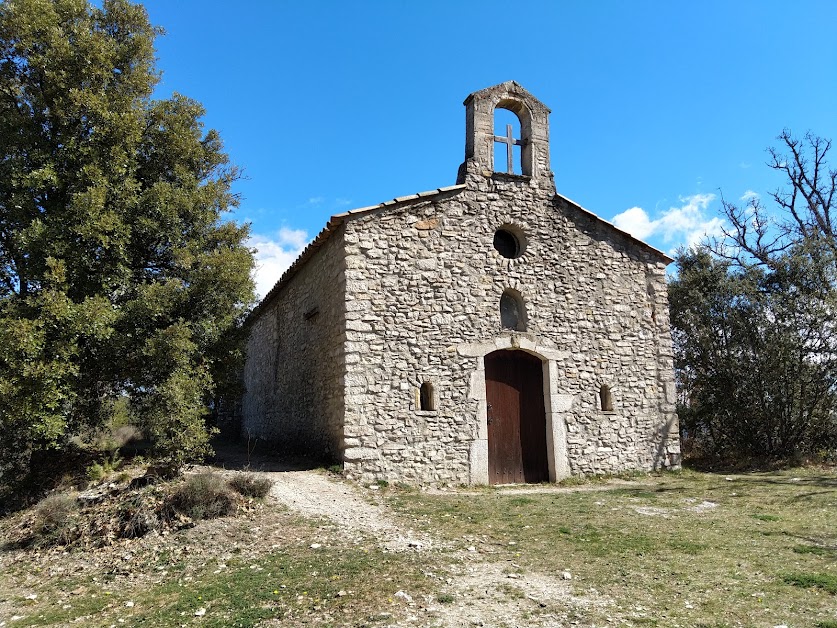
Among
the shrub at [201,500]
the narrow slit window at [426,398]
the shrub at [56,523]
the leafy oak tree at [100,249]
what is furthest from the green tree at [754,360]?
the shrub at [56,523]

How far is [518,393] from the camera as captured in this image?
36.9 ft

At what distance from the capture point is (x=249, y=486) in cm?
808

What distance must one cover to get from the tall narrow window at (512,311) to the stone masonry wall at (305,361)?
11.1ft

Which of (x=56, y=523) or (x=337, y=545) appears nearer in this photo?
(x=337, y=545)

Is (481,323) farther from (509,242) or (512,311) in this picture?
(509,242)

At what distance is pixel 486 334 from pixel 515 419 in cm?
178

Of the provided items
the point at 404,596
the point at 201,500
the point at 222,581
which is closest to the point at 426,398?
the point at 201,500

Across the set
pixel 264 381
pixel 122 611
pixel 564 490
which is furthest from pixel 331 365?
pixel 264 381

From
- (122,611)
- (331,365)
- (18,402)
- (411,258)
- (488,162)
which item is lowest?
(122,611)

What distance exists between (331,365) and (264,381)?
284 inches

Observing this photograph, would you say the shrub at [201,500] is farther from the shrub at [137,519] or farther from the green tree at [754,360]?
the green tree at [754,360]

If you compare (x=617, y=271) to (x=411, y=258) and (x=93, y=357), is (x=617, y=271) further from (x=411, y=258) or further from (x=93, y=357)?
(x=93, y=357)

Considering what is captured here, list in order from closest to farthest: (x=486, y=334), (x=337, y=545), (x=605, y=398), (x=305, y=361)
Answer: (x=337, y=545), (x=486, y=334), (x=605, y=398), (x=305, y=361)

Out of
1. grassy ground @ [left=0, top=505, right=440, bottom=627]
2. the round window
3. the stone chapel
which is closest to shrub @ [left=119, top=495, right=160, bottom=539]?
grassy ground @ [left=0, top=505, right=440, bottom=627]
